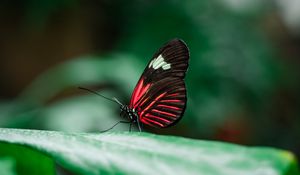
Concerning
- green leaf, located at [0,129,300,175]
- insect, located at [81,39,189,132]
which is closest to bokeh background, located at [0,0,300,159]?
insect, located at [81,39,189,132]

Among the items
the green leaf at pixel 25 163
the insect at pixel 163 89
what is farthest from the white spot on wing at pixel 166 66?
the green leaf at pixel 25 163

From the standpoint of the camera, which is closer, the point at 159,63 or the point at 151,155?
the point at 151,155

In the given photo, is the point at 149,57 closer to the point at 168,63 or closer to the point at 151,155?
the point at 168,63

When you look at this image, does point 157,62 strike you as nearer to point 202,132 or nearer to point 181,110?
point 181,110

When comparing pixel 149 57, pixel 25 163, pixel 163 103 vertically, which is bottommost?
pixel 25 163

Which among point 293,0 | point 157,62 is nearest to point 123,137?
point 157,62

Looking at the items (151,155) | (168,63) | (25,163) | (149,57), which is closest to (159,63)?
(168,63)

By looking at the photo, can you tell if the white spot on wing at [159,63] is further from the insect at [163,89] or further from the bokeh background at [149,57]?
the bokeh background at [149,57]

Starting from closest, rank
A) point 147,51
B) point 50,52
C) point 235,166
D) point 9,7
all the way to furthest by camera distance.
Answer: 1. point 235,166
2. point 147,51
3. point 9,7
4. point 50,52
